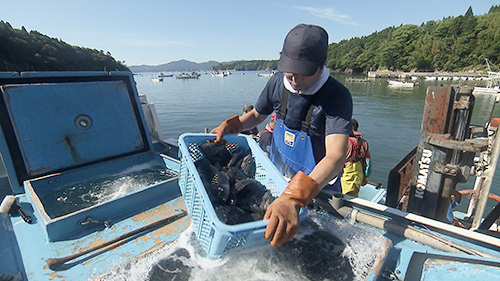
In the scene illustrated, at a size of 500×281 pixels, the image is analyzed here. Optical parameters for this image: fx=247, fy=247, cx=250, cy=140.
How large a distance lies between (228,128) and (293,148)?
69 cm

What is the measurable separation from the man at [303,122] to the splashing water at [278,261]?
0.33 metres

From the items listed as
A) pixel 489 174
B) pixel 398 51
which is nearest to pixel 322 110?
pixel 489 174

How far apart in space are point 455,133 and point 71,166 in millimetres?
4888

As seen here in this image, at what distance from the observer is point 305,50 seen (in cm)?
159

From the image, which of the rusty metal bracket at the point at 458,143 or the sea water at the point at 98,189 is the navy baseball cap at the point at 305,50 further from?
the sea water at the point at 98,189

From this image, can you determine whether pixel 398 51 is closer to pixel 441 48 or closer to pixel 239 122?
pixel 441 48

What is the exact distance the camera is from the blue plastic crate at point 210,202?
1.38 metres

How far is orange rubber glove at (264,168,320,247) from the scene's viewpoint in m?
1.35

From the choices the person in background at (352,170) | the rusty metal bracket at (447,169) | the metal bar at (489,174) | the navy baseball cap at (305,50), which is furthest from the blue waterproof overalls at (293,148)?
the person in background at (352,170)

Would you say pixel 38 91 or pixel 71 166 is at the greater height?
pixel 38 91

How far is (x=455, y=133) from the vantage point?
259 cm

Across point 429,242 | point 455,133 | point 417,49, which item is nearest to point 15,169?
point 429,242

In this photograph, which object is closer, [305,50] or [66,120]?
[305,50]

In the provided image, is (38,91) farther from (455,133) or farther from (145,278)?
(455,133)
